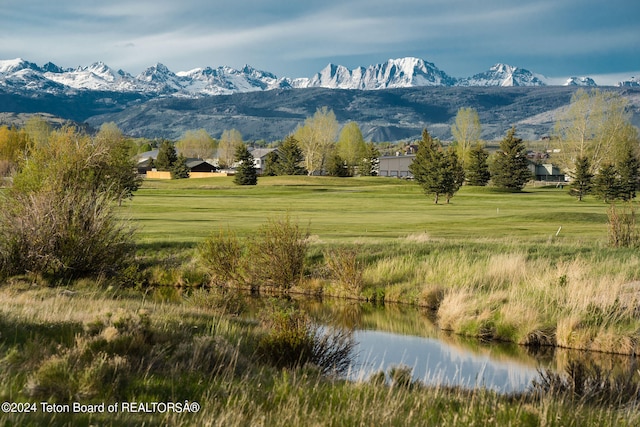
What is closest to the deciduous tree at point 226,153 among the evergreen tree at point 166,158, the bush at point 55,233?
the evergreen tree at point 166,158

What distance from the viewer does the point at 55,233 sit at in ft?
69.0

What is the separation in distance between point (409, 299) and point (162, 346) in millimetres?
13719

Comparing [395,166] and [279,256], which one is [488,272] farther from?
[395,166]

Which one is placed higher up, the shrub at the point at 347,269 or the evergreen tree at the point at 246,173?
the shrub at the point at 347,269

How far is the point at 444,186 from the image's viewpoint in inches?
2692

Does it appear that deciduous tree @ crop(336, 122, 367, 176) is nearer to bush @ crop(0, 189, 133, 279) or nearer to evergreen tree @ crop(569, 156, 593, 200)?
evergreen tree @ crop(569, 156, 593, 200)

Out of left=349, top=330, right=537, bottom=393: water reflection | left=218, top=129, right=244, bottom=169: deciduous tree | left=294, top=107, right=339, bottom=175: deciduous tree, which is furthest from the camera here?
left=218, top=129, right=244, bottom=169: deciduous tree

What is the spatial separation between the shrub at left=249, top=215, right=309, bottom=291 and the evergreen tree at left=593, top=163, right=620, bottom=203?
57.2m

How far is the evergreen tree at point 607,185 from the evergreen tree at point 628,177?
653mm

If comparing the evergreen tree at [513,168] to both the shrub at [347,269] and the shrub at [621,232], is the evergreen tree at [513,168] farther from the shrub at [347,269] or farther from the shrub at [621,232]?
the shrub at [347,269]

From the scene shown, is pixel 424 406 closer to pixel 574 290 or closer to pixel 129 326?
pixel 129 326

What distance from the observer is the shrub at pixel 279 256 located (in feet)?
82.2

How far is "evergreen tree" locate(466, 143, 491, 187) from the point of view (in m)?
101

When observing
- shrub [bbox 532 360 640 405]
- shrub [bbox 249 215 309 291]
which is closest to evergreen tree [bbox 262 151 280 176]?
shrub [bbox 249 215 309 291]
